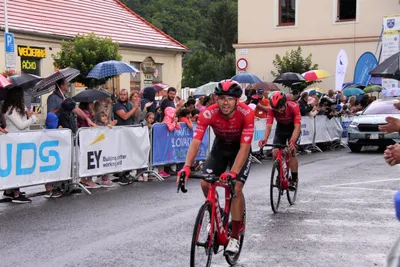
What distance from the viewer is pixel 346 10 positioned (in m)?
34.4

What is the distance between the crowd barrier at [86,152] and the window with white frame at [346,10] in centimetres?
2162

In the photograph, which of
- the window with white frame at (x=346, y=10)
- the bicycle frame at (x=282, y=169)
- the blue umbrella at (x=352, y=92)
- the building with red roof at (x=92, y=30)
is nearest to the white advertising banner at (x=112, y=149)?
the bicycle frame at (x=282, y=169)

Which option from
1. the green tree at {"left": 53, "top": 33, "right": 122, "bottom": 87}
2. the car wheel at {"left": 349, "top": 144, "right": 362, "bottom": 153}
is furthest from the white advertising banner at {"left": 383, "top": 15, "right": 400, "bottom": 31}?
the green tree at {"left": 53, "top": 33, "right": 122, "bottom": 87}

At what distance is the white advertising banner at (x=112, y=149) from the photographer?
11367 mm

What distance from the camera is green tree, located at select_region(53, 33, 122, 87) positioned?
24938 millimetres

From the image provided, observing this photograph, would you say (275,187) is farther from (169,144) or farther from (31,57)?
(31,57)

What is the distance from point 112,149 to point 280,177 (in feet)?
13.2

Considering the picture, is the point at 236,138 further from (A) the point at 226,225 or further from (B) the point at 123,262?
(B) the point at 123,262

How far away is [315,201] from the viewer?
10.2 m

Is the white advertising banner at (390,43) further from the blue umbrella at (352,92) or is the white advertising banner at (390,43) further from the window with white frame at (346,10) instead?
the window with white frame at (346,10)

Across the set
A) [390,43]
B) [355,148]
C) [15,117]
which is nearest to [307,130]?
[355,148]

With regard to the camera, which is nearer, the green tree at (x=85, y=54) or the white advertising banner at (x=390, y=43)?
the white advertising banner at (x=390, y=43)

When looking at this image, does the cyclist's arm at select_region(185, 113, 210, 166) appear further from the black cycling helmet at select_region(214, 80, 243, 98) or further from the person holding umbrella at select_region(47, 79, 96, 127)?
the person holding umbrella at select_region(47, 79, 96, 127)

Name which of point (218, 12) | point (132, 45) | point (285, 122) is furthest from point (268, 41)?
point (218, 12)
